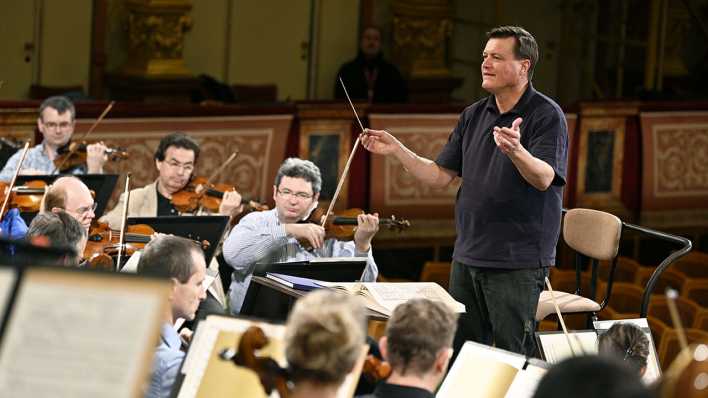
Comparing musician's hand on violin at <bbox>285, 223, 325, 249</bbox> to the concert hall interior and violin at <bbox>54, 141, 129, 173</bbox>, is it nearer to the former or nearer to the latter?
the concert hall interior

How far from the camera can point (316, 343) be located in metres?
2.39

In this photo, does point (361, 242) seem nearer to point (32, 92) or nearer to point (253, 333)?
point (253, 333)

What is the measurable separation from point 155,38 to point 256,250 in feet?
16.1

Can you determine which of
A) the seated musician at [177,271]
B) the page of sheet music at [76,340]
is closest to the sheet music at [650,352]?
the seated musician at [177,271]

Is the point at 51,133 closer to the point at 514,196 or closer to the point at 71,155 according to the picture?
the point at 71,155

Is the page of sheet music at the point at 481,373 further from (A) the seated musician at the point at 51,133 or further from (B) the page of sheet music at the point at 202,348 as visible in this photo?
(A) the seated musician at the point at 51,133

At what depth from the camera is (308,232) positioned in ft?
16.8

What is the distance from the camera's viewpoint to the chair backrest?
505 cm

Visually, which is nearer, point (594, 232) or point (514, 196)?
point (514, 196)

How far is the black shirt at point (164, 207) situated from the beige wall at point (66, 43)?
395 cm

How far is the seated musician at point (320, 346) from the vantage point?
238cm

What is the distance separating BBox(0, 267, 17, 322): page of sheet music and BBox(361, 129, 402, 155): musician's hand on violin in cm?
245

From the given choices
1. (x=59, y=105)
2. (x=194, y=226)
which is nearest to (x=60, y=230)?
(x=194, y=226)

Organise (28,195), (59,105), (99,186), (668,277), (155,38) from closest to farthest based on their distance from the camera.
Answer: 1. (99,186)
2. (28,195)
3. (59,105)
4. (668,277)
5. (155,38)
